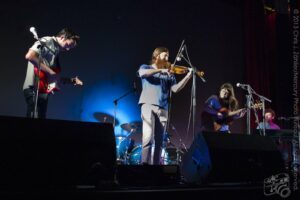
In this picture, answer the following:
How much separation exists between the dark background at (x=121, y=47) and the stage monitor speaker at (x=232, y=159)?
3136 millimetres

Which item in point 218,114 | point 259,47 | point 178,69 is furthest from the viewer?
point 259,47

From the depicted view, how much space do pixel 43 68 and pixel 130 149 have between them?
244 cm

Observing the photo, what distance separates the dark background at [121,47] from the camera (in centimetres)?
502

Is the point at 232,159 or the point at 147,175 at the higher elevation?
the point at 232,159

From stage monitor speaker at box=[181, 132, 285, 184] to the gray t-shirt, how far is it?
6.25 ft

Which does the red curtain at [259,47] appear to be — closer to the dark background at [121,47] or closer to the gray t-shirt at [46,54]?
the dark background at [121,47]

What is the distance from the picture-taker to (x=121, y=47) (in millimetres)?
6012

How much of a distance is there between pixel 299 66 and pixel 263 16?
143cm

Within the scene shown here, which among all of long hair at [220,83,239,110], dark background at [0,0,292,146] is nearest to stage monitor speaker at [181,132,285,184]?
long hair at [220,83,239,110]

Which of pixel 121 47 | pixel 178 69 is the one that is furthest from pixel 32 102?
pixel 121 47

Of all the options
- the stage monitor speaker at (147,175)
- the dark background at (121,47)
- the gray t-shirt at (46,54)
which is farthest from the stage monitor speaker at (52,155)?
the dark background at (121,47)

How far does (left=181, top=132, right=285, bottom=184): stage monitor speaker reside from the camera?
257cm

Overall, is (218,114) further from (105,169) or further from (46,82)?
(105,169)

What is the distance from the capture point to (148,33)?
20.7 feet
